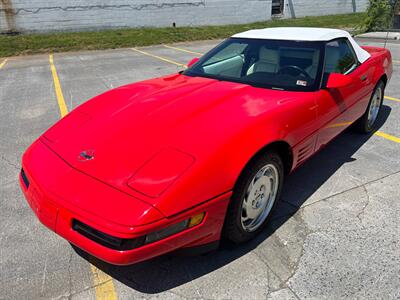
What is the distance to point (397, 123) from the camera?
4.74 meters

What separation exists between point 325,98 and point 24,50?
12586 millimetres

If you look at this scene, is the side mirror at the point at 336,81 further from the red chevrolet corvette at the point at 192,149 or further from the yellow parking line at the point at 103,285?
the yellow parking line at the point at 103,285

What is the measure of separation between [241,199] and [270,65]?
5.21 feet

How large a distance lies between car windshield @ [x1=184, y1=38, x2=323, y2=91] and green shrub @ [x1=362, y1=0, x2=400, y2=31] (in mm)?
14441

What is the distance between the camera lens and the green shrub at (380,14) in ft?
48.8

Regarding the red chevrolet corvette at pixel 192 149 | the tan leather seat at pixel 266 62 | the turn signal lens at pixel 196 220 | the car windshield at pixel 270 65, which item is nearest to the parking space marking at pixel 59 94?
the red chevrolet corvette at pixel 192 149

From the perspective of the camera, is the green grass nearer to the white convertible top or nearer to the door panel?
the white convertible top

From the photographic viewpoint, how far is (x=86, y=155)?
7.26ft

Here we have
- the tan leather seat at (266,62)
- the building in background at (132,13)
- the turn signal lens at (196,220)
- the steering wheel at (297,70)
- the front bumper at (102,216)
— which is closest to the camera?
the front bumper at (102,216)

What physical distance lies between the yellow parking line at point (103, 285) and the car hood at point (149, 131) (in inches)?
27.4

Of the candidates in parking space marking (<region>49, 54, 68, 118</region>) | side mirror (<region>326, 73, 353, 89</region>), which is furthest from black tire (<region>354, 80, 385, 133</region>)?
parking space marking (<region>49, 54, 68, 118</region>)

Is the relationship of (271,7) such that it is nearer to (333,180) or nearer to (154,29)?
(154,29)

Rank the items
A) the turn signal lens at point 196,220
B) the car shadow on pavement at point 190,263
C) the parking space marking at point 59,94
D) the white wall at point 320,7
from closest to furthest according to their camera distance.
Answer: the turn signal lens at point 196,220, the car shadow on pavement at point 190,263, the parking space marking at point 59,94, the white wall at point 320,7

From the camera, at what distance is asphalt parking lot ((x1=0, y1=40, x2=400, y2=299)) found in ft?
6.95
